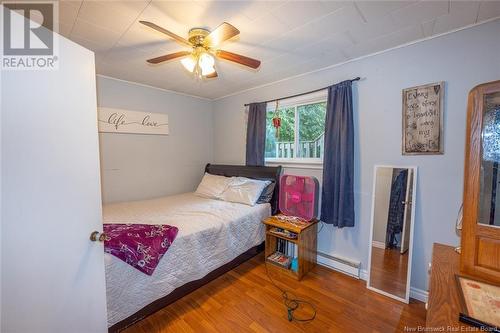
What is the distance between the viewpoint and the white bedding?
4.77 ft

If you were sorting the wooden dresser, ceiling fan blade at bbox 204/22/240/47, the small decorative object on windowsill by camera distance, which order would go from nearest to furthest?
the wooden dresser → ceiling fan blade at bbox 204/22/240/47 → the small decorative object on windowsill

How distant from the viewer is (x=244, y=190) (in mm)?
2820

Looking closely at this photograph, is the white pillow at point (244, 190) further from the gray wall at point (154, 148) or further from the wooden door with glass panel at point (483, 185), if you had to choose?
the wooden door with glass panel at point (483, 185)

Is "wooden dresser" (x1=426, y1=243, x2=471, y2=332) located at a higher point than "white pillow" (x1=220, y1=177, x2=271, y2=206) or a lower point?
lower

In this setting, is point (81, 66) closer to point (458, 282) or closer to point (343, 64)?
point (458, 282)

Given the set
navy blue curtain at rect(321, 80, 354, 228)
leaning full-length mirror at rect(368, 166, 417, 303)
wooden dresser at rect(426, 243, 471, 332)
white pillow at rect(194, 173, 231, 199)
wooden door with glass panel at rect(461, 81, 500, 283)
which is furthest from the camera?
white pillow at rect(194, 173, 231, 199)

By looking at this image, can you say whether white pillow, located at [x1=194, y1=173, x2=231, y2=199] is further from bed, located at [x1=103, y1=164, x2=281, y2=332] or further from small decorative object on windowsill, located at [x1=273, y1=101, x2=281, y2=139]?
small decorative object on windowsill, located at [x1=273, y1=101, x2=281, y2=139]

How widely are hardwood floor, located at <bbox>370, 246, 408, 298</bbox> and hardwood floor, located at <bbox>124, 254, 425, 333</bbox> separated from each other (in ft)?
0.37

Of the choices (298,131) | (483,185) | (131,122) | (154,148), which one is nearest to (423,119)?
(483,185)

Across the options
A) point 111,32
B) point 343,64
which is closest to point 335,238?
point 343,64

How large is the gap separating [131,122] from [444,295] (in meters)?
3.49

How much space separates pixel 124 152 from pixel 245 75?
1.99 m

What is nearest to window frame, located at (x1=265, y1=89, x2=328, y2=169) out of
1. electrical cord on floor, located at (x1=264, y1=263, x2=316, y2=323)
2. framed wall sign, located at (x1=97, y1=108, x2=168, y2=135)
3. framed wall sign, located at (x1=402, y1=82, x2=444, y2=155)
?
framed wall sign, located at (x1=402, y1=82, x2=444, y2=155)

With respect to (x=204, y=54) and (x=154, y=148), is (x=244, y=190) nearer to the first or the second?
(x=154, y=148)
